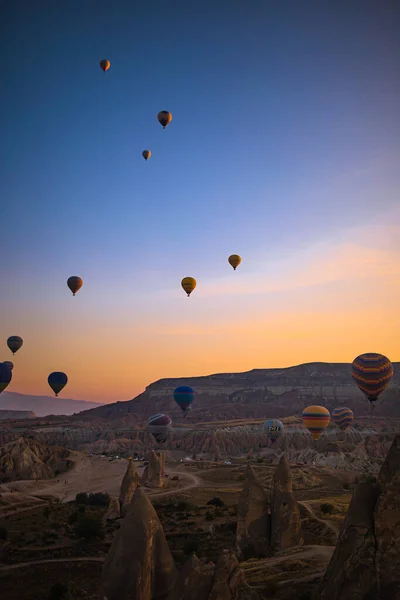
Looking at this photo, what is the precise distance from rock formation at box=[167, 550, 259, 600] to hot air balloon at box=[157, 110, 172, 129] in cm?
5697

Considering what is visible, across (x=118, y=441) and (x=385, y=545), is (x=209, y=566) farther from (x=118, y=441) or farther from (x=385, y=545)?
(x=118, y=441)

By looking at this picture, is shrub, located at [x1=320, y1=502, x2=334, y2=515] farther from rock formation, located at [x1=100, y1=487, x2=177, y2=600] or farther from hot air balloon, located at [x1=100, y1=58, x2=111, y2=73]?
hot air balloon, located at [x1=100, y1=58, x2=111, y2=73]

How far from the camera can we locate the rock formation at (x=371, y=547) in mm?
12461

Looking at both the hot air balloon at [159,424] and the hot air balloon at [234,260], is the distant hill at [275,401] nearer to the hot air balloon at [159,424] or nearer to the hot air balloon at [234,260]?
the hot air balloon at [159,424]

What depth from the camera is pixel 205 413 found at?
166125 mm

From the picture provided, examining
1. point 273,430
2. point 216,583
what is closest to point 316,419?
point 273,430

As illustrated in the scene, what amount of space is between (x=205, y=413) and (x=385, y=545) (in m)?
157

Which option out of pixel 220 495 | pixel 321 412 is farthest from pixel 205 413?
pixel 220 495

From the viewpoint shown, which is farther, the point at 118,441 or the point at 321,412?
the point at 118,441

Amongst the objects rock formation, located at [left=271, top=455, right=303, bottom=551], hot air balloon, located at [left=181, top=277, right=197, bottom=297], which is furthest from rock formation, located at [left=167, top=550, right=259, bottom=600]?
hot air balloon, located at [left=181, top=277, right=197, bottom=297]

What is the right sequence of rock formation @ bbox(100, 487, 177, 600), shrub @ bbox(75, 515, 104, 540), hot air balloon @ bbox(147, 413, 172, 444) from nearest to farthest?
1. rock formation @ bbox(100, 487, 177, 600)
2. shrub @ bbox(75, 515, 104, 540)
3. hot air balloon @ bbox(147, 413, 172, 444)

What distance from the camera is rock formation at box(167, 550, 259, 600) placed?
13391 mm

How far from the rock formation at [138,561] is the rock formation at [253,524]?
8534mm

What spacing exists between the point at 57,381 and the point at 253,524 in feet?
193
